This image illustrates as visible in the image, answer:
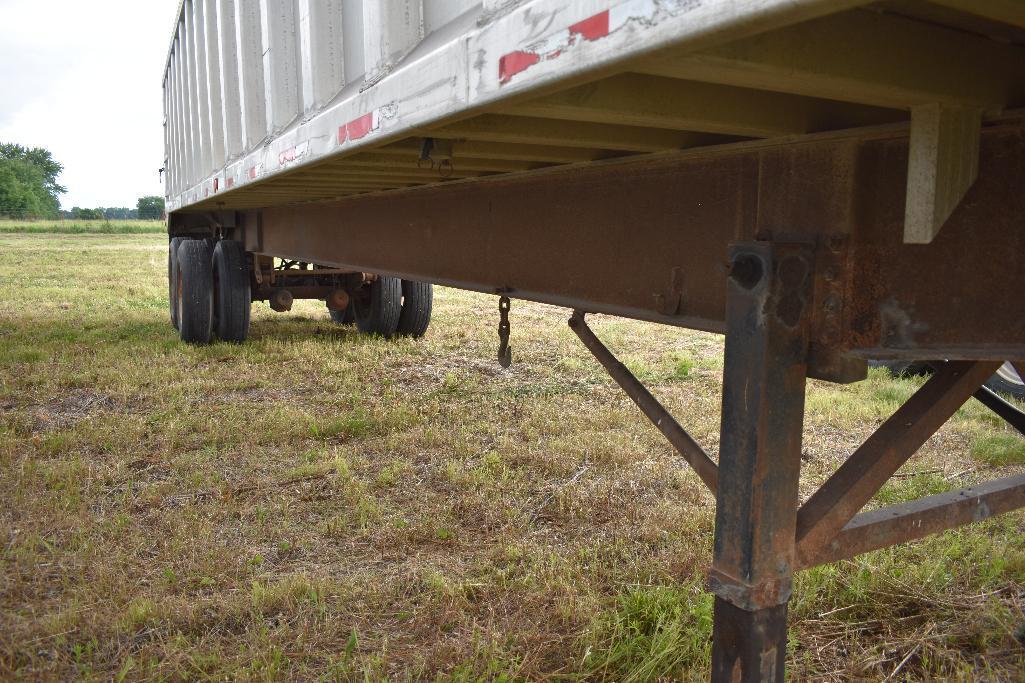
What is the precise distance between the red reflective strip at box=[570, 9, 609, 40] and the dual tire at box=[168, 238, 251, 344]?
704 cm

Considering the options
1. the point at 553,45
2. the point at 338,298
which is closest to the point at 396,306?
the point at 338,298

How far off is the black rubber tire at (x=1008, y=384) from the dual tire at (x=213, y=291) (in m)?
6.37

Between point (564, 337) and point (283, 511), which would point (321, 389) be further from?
point (564, 337)

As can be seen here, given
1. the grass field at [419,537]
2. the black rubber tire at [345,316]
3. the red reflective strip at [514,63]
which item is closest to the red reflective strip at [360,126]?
the red reflective strip at [514,63]

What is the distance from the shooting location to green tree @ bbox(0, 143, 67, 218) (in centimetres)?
7125

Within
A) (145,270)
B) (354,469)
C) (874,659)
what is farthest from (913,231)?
(145,270)

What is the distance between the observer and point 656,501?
12.5 feet

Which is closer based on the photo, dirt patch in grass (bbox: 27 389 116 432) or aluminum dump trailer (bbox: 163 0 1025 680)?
aluminum dump trailer (bbox: 163 0 1025 680)

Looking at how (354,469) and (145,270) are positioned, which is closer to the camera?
(354,469)

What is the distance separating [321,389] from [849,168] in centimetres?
519

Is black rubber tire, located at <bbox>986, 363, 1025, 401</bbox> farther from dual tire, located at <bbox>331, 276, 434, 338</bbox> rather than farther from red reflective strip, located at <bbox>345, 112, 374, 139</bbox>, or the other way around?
dual tire, located at <bbox>331, 276, 434, 338</bbox>

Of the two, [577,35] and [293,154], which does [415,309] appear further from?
[577,35]

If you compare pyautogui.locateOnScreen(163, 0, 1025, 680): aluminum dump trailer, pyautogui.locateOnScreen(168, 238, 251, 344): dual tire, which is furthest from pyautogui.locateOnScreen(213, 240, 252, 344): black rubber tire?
pyautogui.locateOnScreen(163, 0, 1025, 680): aluminum dump trailer

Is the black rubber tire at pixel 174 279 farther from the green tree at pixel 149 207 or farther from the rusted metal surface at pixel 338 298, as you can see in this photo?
the green tree at pixel 149 207
